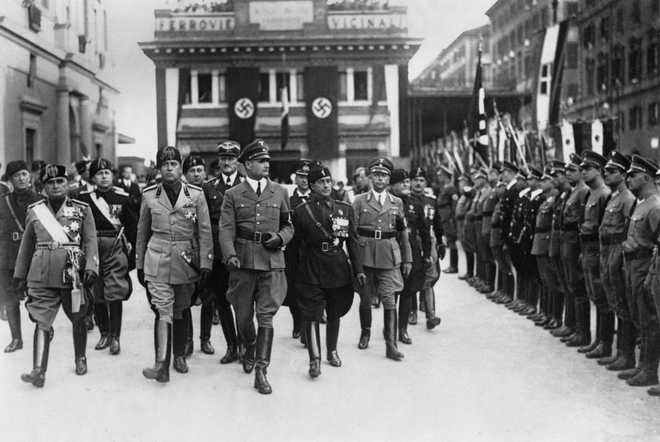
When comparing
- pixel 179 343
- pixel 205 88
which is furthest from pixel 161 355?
pixel 205 88

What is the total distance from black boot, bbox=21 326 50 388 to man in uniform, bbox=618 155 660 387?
17.6 ft

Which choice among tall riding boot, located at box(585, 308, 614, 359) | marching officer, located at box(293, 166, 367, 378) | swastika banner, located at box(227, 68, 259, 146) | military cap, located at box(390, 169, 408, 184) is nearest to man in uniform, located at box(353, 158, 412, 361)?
military cap, located at box(390, 169, 408, 184)

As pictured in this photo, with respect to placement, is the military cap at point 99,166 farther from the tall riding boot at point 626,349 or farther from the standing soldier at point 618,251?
the tall riding boot at point 626,349

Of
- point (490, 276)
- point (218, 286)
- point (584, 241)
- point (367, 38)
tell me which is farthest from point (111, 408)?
point (367, 38)

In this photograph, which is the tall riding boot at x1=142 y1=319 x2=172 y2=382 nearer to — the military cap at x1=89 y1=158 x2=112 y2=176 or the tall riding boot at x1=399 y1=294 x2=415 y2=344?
the military cap at x1=89 y1=158 x2=112 y2=176

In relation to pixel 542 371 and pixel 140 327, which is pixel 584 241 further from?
pixel 140 327

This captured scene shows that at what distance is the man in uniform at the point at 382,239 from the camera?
26.0 feet

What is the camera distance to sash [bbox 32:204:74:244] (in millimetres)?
6840

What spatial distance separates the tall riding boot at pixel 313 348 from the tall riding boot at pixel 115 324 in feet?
7.58

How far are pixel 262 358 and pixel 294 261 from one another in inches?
65.6

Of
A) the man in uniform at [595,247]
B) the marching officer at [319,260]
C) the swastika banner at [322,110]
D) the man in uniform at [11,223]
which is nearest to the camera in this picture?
the marching officer at [319,260]

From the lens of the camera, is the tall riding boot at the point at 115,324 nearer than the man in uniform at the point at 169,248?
No

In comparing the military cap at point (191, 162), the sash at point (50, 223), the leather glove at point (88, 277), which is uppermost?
the military cap at point (191, 162)

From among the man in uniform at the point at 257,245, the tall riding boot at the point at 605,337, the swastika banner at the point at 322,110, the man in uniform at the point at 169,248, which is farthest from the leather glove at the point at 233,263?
the swastika banner at the point at 322,110
